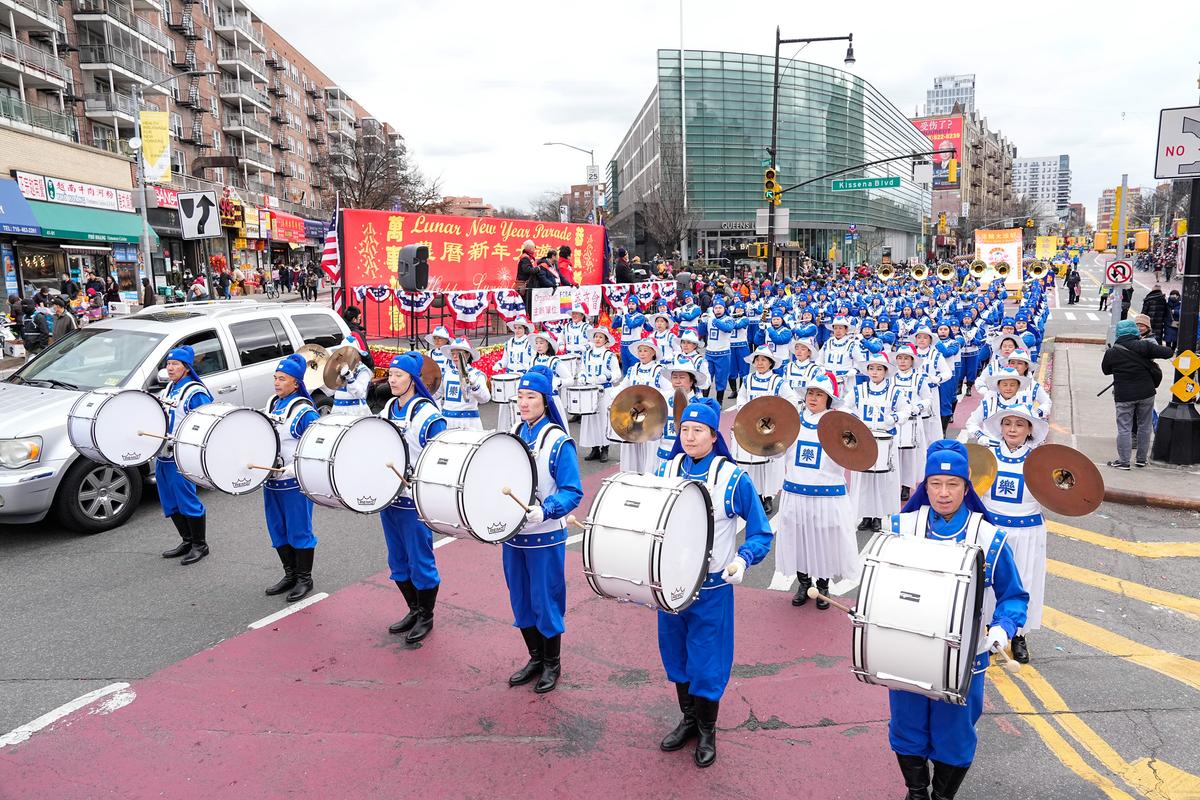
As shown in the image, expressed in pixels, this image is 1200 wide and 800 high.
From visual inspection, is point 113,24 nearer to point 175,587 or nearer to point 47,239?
point 47,239

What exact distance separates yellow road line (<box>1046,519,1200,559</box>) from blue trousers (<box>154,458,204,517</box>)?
843 cm

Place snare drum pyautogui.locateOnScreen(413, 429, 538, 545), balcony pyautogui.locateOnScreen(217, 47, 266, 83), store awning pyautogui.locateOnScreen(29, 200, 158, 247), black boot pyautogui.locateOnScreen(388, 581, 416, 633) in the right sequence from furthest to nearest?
balcony pyautogui.locateOnScreen(217, 47, 266, 83) < store awning pyautogui.locateOnScreen(29, 200, 158, 247) < black boot pyautogui.locateOnScreen(388, 581, 416, 633) < snare drum pyautogui.locateOnScreen(413, 429, 538, 545)

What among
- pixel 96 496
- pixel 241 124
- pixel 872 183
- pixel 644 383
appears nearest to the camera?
pixel 96 496

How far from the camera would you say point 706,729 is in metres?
4.38

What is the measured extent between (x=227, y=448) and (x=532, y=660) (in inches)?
113

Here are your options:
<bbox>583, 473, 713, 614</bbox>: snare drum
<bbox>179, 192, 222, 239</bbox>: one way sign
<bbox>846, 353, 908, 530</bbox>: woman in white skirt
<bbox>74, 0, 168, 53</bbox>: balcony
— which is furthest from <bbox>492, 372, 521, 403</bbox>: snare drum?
<bbox>74, 0, 168, 53</bbox>: balcony

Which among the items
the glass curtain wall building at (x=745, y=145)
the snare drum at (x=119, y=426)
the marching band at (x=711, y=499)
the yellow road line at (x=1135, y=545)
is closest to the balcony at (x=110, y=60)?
the glass curtain wall building at (x=745, y=145)

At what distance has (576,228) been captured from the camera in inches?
968

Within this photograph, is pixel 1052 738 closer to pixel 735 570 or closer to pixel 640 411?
pixel 735 570

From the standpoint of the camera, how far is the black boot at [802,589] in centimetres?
638

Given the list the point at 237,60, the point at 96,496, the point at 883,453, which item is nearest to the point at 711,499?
the point at 883,453

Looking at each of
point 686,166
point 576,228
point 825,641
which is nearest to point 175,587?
point 825,641

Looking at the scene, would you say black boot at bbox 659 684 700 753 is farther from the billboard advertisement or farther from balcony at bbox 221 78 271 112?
the billboard advertisement

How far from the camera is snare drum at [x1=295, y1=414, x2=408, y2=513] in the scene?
536 centimetres
